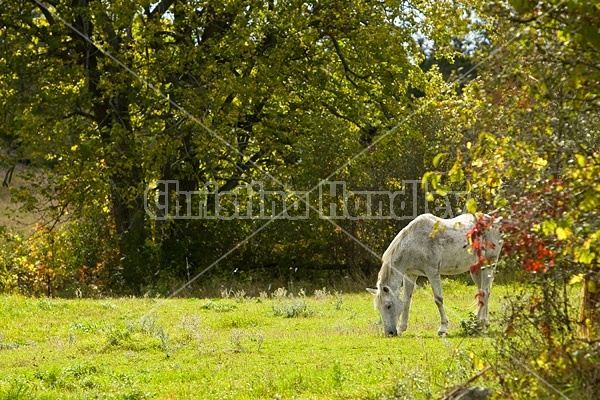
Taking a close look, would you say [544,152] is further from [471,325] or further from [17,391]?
[17,391]

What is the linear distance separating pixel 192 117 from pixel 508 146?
48.1ft

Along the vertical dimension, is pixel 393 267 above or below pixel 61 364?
above

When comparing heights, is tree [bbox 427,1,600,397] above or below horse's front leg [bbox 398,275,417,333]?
above

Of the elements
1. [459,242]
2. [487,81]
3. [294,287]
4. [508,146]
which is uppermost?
[487,81]

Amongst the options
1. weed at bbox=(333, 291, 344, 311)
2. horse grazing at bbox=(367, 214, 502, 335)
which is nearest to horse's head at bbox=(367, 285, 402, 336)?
horse grazing at bbox=(367, 214, 502, 335)

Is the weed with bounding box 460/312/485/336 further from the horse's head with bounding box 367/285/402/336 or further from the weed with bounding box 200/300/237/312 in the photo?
the weed with bounding box 200/300/237/312

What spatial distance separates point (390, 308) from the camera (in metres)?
13.8

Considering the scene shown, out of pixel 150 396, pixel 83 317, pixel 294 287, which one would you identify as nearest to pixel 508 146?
pixel 150 396

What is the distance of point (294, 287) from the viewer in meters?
23.3

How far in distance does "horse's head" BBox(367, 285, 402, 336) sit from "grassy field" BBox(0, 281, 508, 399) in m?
0.28

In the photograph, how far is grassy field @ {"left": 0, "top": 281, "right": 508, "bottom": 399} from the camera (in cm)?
→ 1023

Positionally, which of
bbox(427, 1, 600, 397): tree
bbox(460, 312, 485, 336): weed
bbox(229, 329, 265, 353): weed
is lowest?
bbox(229, 329, 265, 353): weed

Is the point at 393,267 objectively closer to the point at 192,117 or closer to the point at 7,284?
the point at 192,117

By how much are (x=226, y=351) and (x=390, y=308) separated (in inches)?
108
